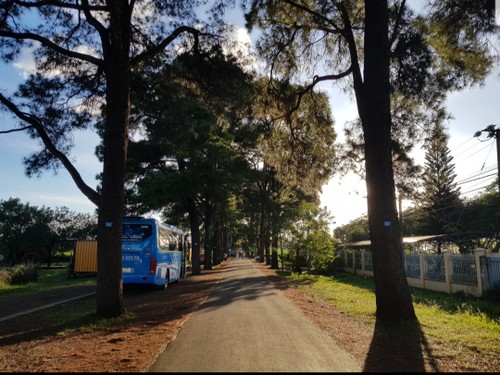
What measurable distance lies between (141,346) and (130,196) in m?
22.9

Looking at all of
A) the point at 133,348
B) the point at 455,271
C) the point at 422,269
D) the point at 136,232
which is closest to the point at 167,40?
the point at 136,232

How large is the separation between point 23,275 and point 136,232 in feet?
31.2

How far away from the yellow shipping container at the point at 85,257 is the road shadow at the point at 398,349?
2308 centimetres

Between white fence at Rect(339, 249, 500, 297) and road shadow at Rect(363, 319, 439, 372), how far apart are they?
750 cm

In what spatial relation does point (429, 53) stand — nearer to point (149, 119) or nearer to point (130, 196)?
point (149, 119)

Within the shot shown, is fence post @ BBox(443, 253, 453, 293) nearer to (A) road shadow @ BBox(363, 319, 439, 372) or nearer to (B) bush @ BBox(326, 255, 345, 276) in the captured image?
(A) road shadow @ BBox(363, 319, 439, 372)

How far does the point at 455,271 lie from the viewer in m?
17.1

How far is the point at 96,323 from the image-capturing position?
30.5 ft

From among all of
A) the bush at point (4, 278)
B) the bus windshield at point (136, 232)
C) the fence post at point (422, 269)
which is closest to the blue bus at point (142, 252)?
the bus windshield at point (136, 232)

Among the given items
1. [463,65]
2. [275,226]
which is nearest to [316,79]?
[463,65]

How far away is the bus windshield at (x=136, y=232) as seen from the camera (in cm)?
1722

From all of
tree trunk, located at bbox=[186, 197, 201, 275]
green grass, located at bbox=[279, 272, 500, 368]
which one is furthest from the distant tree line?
green grass, located at bbox=[279, 272, 500, 368]

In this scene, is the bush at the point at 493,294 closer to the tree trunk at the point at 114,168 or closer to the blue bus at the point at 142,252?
the tree trunk at the point at 114,168

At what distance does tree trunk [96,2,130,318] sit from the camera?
33.1 ft
